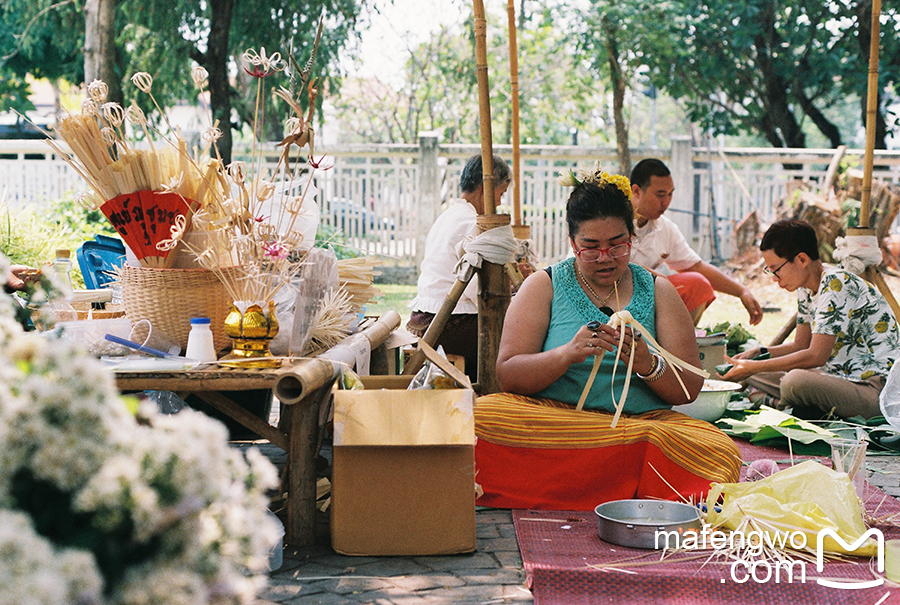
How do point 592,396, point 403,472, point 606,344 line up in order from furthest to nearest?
point 592,396, point 606,344, point 403,472

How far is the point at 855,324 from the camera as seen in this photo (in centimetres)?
427

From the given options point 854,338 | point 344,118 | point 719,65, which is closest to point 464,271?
point 854,338

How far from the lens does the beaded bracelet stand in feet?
10.3

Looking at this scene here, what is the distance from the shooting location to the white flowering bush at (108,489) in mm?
975

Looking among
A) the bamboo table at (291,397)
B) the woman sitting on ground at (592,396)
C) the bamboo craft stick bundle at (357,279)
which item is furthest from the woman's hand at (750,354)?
the bamboo table at (291,397)

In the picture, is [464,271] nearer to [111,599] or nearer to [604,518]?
[604,518]

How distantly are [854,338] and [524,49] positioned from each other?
1507cm

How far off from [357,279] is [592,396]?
45.5 inches

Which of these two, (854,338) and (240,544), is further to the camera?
(854,338)

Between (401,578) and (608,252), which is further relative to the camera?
(608,252)

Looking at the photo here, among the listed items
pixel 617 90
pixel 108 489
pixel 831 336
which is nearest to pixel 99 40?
pixel 831 336

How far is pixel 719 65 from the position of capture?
12414mm

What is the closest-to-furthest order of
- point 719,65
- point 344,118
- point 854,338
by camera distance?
point 854,338
point 719,65
point 344,118

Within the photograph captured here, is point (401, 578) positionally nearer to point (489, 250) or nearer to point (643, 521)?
point (643, 521)
